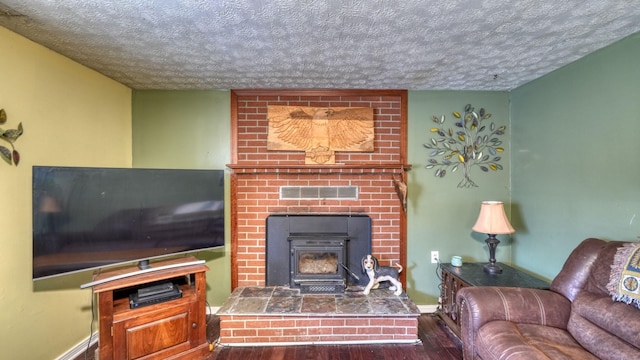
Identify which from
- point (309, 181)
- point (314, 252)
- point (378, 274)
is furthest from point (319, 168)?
point (378, 274)

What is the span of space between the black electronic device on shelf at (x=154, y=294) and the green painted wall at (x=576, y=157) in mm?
3016

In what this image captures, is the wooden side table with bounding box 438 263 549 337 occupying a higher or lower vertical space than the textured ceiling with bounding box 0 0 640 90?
lower

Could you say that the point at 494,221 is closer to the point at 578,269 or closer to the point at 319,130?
the point at 578,269

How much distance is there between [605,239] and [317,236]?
2.10 meters

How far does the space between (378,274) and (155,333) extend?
181cm

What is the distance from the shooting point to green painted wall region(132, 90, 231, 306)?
8.59ft

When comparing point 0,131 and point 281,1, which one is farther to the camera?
point 0,131

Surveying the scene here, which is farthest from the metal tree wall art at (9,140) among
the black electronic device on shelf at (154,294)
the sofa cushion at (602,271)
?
the sofa cushion at (602,271)

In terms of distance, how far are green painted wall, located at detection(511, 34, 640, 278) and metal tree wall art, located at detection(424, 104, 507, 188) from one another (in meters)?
0.18

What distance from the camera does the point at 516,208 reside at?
8.49 feet

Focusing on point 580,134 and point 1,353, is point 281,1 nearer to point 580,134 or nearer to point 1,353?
point 580,134

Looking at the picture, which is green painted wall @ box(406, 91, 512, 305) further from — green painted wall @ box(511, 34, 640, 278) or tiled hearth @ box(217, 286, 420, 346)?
tiled hearth @ box(217, 286, 420, 346)

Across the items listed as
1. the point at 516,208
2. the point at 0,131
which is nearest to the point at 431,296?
the point at 516,208

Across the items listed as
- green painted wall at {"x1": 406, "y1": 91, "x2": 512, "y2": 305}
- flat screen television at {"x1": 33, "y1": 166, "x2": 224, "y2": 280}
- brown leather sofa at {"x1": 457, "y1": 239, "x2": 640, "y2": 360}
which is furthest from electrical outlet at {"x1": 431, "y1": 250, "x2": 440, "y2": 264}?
flat screen television at {"x1": 33, "y1": 166, "x2": 224, "y2": 280}
